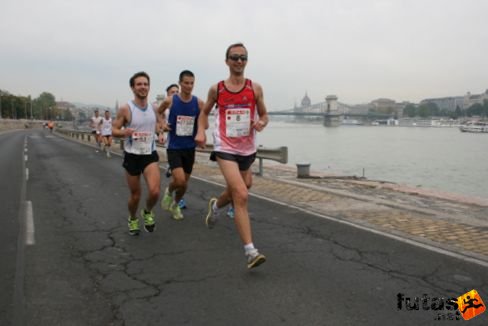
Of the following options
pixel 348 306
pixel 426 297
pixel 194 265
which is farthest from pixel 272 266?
pixel 426 297

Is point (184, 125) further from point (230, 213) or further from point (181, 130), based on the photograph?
point (230, 213)

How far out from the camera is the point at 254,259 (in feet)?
14.1

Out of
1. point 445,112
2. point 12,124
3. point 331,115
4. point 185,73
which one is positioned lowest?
point 12,124

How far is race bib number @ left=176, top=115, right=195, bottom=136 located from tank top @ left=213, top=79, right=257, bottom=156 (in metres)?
1.82

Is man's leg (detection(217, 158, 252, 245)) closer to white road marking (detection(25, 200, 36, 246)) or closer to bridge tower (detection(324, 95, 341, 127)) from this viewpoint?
white road marking (detection(25, 200, 36, 246))

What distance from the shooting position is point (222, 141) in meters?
4.80

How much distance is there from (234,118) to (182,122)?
1981 mm

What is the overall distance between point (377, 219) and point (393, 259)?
1994 mm

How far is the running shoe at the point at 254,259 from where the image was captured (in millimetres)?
4273

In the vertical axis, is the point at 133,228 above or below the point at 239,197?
below

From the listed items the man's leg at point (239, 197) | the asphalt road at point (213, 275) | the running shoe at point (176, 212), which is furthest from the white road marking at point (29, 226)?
the man's leg at point (239, 197)

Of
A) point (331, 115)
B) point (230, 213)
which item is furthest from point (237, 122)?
point (331, 115)

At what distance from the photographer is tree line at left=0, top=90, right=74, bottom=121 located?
13138 cm

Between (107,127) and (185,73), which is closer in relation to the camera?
(185,73)
